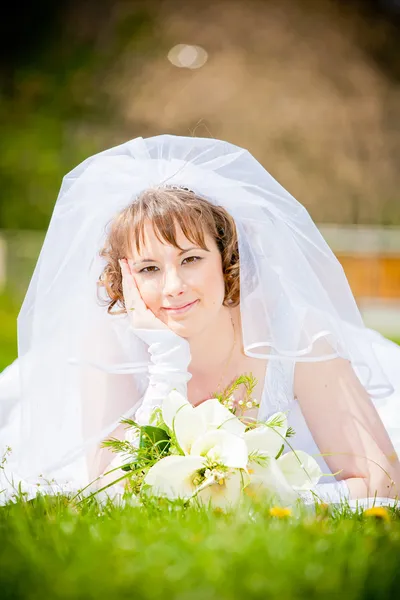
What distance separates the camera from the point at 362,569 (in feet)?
5.24

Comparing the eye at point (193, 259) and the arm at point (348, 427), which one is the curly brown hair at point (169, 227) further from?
the arm at point (348, 427)

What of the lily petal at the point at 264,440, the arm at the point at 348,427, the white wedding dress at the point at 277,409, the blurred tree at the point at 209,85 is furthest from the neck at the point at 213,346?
the blurred tree at the point at 209,85

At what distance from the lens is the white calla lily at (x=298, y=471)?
7.19 feet

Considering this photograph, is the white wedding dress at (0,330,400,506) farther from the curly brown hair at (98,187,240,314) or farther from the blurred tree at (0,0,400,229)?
the blurred tree at (0,0,400,229)

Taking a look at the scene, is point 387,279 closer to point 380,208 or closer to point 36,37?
point 380,208

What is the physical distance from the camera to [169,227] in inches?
107

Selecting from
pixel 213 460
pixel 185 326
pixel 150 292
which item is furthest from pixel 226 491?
pixel 150 292

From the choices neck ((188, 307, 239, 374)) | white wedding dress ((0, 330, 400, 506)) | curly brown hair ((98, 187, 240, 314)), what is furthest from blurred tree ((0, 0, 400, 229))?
curly brown hair ((98, 187, 240, 314))

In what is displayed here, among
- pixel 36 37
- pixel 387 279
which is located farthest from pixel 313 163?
pixel 36 37

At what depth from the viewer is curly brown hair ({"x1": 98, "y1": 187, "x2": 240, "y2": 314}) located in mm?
2736

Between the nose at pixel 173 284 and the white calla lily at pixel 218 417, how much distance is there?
1.88 feet

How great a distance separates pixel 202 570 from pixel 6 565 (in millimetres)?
400

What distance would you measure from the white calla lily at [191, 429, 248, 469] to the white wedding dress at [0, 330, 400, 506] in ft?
1.88

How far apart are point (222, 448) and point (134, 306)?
84 cm
